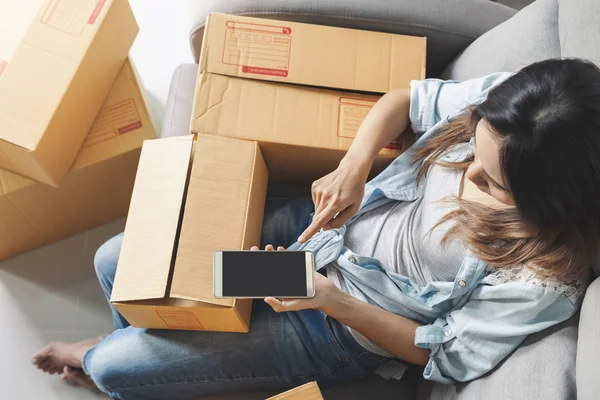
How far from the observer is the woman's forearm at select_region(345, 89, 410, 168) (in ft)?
2.98

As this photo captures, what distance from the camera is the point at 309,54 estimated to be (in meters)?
0.99

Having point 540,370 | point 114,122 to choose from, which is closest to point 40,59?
point 114,122

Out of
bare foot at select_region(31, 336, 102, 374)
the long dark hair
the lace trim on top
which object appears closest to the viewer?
the long dark hair

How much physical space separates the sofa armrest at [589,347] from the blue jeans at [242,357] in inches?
13.4

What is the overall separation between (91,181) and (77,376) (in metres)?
0.44

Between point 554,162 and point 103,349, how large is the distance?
81 centimetres

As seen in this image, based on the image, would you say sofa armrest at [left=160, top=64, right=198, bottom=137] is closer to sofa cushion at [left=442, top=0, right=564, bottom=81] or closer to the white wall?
the white wall

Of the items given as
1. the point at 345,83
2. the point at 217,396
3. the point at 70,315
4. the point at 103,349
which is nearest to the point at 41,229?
the point at 70,315

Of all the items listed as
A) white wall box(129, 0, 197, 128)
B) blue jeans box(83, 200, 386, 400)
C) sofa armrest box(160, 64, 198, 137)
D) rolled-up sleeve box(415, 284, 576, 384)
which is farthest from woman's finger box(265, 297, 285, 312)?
white wall box(129, 0, 197, 128)

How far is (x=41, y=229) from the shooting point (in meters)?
1.24

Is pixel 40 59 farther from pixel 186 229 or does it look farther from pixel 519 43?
pixel 519 43

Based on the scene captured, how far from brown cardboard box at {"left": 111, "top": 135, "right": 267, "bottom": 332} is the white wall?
63 centimetres

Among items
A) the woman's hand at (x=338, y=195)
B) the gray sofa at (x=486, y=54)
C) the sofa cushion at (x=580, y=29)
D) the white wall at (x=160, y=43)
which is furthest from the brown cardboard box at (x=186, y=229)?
the white wall at (x=160, y=43)

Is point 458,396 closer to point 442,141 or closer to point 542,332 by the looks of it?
point 542,332
